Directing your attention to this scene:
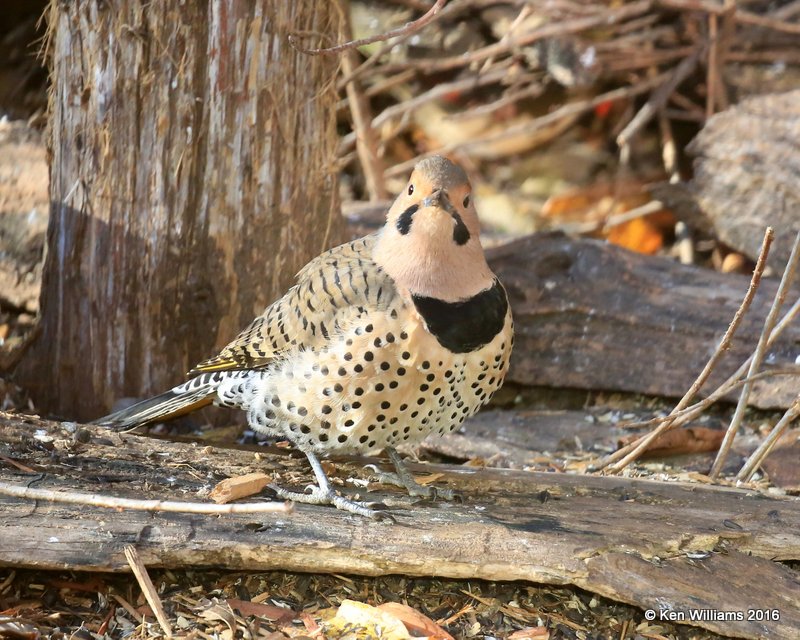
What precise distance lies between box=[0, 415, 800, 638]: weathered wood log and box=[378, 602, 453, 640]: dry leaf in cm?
12

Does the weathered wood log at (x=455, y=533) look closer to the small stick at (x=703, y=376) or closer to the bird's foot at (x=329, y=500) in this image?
the bird's foot at (x=329, y=500)

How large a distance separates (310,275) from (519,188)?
16.7 ft

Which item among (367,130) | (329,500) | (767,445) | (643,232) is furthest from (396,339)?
(643,232)

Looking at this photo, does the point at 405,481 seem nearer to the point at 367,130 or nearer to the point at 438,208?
the point at 438,208

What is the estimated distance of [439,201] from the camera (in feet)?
11.8

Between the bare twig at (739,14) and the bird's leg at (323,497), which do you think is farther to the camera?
the bare twig at (739,14)

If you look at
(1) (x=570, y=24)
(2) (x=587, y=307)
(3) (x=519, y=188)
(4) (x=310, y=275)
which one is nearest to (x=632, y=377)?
(2) (x=587, y=307)

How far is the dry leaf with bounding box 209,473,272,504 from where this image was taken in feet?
11.7

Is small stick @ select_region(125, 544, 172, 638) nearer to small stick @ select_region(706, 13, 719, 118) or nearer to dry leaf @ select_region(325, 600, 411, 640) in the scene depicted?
dry leaf @ select_region(325, 600, 411, 640)

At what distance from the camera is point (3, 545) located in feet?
10.2

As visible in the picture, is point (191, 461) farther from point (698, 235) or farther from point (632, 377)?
point (698, 235)

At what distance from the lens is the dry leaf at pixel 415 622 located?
3.20 m

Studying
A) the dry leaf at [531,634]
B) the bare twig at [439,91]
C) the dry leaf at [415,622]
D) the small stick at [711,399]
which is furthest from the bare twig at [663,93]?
the dry leaf at [415,622]

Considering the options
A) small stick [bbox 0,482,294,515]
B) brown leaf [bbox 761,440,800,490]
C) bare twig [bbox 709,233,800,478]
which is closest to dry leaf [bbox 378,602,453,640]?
small stick [bbox 0,482,294,515]
